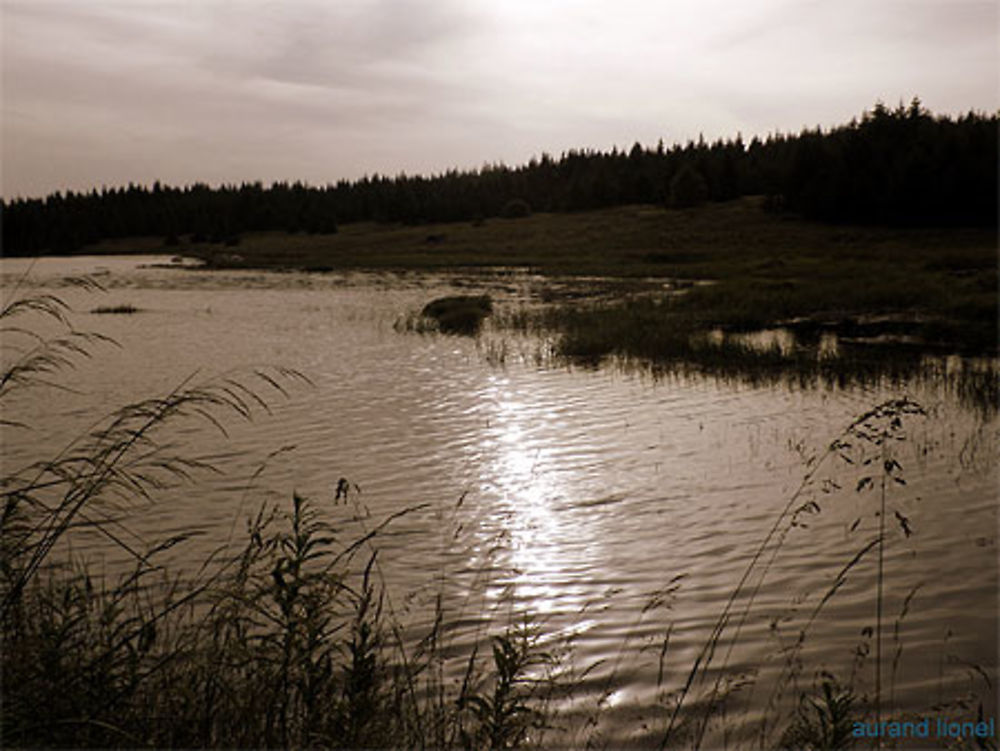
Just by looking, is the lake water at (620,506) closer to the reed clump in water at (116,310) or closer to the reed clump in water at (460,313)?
the reed clump in water at (460,313)

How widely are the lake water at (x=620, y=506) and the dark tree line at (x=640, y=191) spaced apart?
181 inches

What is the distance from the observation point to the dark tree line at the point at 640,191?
60.2 m

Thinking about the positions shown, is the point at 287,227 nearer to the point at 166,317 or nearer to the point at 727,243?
the point at 727,243

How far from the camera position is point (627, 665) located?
561cm

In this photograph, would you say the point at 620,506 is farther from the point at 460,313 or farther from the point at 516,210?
the point at 516,210

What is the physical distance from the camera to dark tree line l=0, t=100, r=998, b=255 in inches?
2370

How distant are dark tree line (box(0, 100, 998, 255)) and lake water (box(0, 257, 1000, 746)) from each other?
4608 mm

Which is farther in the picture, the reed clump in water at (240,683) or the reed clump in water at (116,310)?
the reed clump in water at (116,310)

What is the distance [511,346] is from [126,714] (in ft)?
59.3

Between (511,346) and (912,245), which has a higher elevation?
(912,245)

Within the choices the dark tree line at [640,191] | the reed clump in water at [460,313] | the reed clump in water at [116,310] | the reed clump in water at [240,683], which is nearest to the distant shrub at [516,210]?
the dark tree line at [640,191]

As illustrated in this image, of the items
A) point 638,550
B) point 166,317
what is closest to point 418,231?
point 166,317

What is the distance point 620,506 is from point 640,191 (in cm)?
9033

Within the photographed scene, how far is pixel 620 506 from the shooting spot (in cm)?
909
